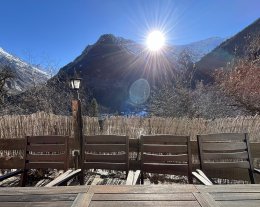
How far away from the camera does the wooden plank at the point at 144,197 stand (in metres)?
1.60

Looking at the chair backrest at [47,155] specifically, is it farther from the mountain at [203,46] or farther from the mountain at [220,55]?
the mountain at [203,46]

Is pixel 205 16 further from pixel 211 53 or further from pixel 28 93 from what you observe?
pixel 211 53

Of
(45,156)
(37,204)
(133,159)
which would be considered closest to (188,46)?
(133,159)

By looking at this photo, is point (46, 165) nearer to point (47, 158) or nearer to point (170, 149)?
point (47, 158)

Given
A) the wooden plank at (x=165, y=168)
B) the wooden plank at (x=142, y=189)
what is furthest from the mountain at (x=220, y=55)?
the wooden plank at (x=142, y=189)

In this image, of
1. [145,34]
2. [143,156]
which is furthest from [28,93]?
[143,156]

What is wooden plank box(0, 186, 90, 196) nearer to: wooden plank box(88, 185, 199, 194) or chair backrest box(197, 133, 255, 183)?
wooden plank box(88, 185, 199, 194)

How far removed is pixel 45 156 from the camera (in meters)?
2.67

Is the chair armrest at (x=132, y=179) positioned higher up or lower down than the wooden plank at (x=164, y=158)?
lower down

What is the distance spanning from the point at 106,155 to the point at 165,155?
1.70 feet

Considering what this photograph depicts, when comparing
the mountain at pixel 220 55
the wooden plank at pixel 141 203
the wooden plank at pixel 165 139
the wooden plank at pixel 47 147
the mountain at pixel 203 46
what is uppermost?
the mountain at pixel 203 46

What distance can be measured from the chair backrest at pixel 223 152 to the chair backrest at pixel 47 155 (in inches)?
46.3

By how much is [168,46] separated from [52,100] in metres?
10.4

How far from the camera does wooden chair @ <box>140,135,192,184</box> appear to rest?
2.56m
